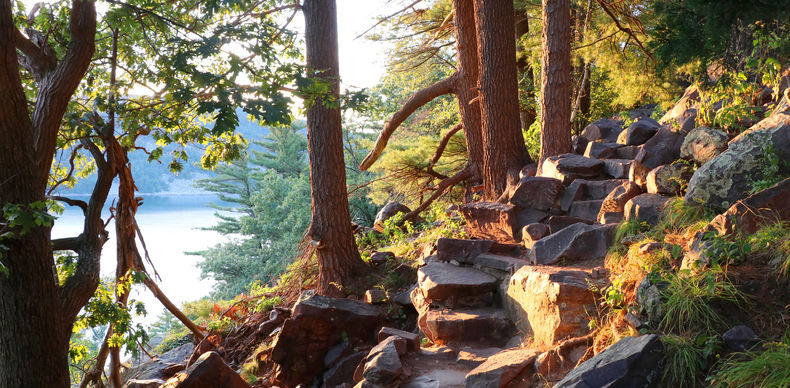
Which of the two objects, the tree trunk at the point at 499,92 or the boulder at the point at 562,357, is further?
the tree trunk at the point at 499,92

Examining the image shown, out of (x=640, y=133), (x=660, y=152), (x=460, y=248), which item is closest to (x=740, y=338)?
(x=660, y=152)

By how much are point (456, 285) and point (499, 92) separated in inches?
150

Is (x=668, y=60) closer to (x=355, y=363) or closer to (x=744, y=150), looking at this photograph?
(x=744, y=150)

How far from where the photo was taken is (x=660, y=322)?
349cm

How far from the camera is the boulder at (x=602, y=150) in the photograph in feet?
23.6

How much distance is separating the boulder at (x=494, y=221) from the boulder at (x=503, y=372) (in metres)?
2.47

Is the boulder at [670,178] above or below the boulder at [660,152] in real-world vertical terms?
below

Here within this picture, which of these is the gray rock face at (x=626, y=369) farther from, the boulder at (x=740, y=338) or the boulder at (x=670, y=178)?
the boulder at (x=670, y=178)

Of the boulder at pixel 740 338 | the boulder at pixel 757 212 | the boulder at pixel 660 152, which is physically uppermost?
the boulder at pixel 660 152

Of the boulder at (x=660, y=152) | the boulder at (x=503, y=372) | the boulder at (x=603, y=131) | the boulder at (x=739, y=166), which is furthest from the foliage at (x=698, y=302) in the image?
the boulder at (x=603, y=131)

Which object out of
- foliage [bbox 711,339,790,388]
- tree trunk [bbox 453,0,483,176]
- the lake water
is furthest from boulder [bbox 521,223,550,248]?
the lake water

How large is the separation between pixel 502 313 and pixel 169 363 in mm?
4954

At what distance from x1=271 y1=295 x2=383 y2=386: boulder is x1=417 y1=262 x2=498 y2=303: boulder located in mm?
918

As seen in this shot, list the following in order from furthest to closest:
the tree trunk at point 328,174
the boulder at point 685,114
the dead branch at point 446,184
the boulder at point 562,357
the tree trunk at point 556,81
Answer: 1. the dead branch at point 446,184
2. the tree trunk at point 556,81
3. the tree trunk at point 328,174
4. the boulder at point 685,114
5. the boulder at point 562,357
